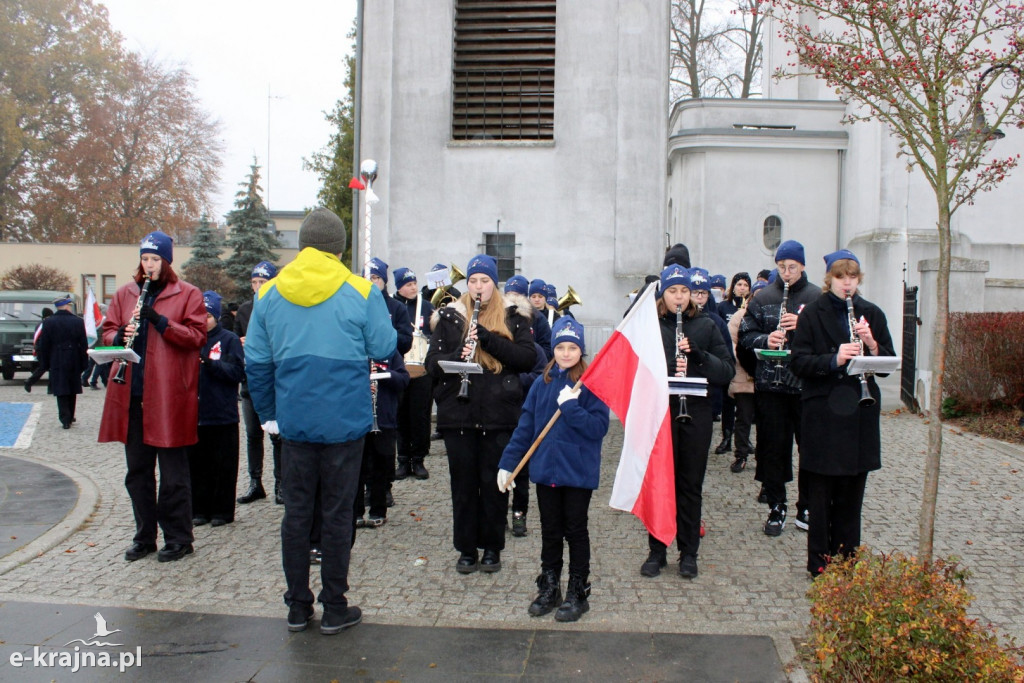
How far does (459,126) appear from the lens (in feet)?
45.3

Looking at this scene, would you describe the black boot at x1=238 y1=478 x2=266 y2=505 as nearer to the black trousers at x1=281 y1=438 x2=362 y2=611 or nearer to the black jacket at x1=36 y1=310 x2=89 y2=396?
the black trousers at x1=281 y1=438 x2=362 y2=611

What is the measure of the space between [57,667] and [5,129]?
44403mm

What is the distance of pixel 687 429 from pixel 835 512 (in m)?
1.05

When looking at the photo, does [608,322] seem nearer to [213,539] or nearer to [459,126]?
[459,126]

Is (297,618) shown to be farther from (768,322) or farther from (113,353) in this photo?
(768,322)

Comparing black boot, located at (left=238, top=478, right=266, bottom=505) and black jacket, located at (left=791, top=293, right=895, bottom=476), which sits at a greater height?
black jacket, located at (left=791, top=293, right=895, bottom=476)

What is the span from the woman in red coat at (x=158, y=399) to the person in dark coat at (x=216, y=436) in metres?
0.75

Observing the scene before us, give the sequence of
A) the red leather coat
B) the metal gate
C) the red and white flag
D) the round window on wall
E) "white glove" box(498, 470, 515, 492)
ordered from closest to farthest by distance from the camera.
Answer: "white glove" box(498, 470, 515, 492) < the red leather coat < the metal gate < the red and white flag < the round window on wall

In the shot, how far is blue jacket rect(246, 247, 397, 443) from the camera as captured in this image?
470 cm

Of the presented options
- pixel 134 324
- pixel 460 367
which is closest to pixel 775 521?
pixel 460 367

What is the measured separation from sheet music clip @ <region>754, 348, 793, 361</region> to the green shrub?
2.38 m

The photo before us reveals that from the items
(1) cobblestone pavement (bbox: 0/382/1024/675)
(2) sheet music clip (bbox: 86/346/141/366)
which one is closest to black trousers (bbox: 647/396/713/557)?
(1) cobblestone pavement (bbox: 0/382/1024/675)

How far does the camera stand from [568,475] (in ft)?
16.4

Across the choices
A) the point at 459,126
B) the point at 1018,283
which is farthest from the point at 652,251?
the point at 1018,283
